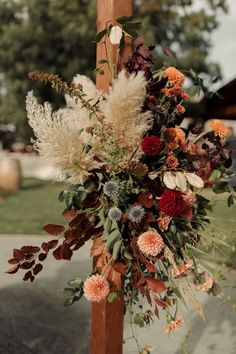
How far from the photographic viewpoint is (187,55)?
22.7 m

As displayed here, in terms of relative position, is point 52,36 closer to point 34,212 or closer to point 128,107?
point 34,212

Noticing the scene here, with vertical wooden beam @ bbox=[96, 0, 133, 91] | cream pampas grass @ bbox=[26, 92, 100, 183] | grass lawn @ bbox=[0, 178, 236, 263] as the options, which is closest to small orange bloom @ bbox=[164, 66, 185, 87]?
vertical wooden beam @ bbox=[96, 0, 133, 91]

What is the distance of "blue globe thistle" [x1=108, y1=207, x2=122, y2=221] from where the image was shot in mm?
1704

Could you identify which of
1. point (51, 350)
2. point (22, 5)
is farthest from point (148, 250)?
point (22, 5)

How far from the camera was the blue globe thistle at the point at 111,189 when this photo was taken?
1.70 meters

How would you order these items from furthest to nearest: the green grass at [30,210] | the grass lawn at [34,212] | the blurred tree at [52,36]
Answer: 1. the blurred tree at [52,36]
2. the green grass at [30,210]
3. the grass lawn at [34,212]

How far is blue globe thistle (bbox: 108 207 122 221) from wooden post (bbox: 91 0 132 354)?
41 cm

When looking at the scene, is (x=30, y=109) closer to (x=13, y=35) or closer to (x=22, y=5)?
(x=13, y=35)

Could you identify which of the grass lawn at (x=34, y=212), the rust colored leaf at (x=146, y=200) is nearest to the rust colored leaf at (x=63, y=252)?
the rust colored leaf at (x=146, y=200)

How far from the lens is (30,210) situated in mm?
10023

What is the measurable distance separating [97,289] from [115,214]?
0.93 ft

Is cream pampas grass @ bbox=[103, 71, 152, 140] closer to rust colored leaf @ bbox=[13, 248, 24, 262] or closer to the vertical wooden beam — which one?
the vertical wooden beam

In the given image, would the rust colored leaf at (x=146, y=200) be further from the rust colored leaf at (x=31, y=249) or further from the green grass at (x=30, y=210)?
the green grass at (x=30, y=210)

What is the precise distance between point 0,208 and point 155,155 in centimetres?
881
